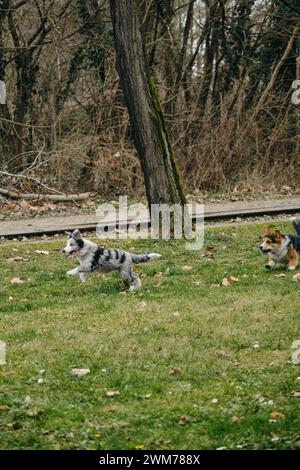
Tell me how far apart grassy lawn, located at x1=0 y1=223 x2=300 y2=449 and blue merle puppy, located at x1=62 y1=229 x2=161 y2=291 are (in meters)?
0.27

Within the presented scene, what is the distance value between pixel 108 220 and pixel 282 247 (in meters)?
7.44

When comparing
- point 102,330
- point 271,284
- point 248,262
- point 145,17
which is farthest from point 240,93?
point 102,330

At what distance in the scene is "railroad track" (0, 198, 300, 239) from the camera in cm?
1888

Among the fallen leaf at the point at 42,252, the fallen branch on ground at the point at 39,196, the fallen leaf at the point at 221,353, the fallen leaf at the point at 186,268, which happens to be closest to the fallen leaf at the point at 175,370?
the fallen leaf at the point at 221,353

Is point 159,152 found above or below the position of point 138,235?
above

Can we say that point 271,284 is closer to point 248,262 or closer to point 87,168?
point 248,262

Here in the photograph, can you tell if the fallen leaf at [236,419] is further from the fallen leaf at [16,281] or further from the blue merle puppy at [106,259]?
the fallen leaf at [16,281]

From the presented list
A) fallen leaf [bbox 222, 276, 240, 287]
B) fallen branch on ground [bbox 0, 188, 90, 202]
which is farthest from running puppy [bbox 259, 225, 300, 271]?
fallen branch on ground [bbox 0, 188, 90, 202]

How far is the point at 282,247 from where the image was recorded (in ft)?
43.5

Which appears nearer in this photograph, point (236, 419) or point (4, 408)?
point (236, 419)

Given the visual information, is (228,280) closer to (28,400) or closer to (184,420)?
(28,400)

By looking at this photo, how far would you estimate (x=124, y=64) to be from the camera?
17.1 meters

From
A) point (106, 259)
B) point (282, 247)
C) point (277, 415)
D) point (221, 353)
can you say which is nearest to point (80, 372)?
point (221, 353)

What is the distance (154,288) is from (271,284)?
1.64 meters
